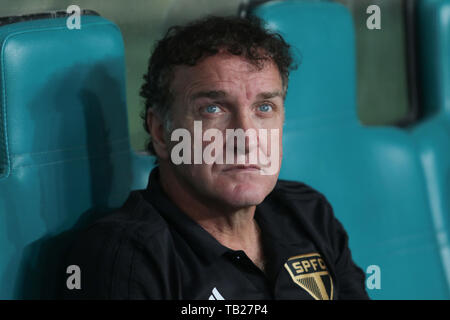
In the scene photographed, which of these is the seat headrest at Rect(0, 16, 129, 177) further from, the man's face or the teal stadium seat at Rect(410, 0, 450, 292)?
the teal stadium seat at Rect(410, 0, 450, 292)

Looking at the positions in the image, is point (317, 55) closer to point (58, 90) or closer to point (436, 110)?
point (436, 110)

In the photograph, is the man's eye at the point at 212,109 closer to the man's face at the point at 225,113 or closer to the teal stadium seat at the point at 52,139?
the man's face at the point at 225,113

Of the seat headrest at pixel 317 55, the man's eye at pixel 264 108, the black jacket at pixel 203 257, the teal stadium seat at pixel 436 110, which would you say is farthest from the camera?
the teal stadium seat at pixel 436 110

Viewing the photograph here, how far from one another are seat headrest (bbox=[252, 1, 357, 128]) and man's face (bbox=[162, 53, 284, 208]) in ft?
1.20

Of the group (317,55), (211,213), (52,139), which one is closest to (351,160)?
(317,55)

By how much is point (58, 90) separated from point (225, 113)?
32 centimetres

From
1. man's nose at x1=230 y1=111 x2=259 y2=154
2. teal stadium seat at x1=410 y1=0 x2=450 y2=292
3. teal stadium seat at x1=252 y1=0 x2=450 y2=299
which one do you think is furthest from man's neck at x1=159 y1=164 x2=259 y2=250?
teal stadium seat at x1=410 y1=0 x2=450 y2=292

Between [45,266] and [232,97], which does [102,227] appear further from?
[232,97]

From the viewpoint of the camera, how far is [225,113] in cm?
125

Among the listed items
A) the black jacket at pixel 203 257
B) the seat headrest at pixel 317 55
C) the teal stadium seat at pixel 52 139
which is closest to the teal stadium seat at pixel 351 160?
the seat headrest at pixel 317 55

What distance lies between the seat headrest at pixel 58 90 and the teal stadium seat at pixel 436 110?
945 millimetres

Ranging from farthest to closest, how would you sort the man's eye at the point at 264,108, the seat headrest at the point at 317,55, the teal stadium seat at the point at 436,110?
the teal stadium seat at the point at 436,110 → the seat headrest at the point at 317,55 → the man's eye at the point at 264,108

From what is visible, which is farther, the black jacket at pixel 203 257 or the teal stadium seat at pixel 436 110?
the teal stadium seat at pixel 436 110

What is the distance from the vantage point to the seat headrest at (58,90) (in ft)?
4.06
